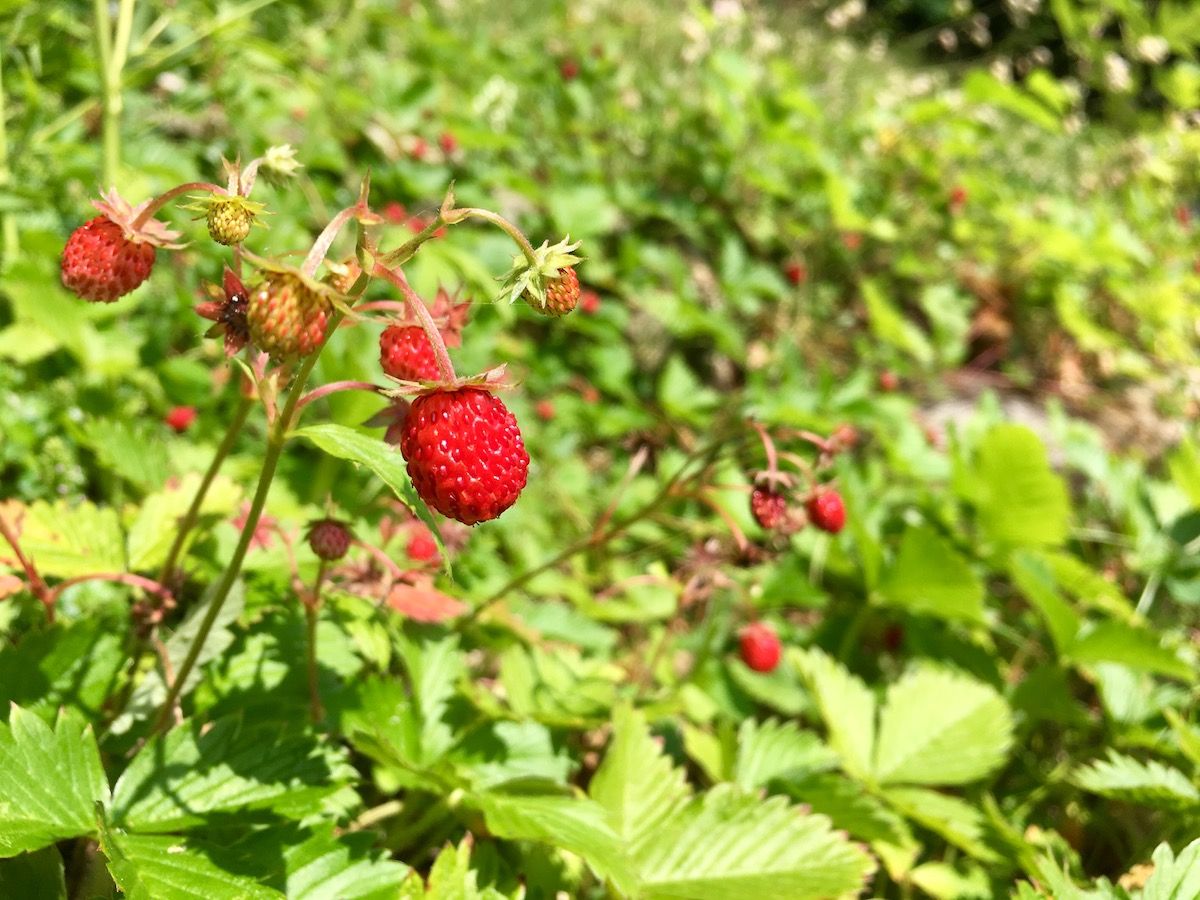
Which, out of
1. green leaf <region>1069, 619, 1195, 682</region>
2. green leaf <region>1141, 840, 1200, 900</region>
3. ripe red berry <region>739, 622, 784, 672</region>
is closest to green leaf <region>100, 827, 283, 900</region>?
green leaf <region>1141, 840, 1200, 900</region>

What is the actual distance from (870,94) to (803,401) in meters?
4.17

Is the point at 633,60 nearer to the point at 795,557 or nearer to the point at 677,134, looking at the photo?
the point at 677,134

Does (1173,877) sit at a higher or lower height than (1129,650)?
higher

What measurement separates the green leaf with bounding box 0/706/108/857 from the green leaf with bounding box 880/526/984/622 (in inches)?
76.7

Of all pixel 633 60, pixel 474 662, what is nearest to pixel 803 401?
pixel 474 662

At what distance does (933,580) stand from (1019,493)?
1.99 ft

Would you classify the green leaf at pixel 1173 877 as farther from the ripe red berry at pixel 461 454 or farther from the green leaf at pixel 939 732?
the ripe red berry at pixel 461 454

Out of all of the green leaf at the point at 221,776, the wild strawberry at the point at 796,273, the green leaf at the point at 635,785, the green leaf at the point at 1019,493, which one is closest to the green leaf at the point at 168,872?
the green leaf at the point at 221,776

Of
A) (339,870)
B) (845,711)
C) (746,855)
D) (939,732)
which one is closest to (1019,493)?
(939,732)

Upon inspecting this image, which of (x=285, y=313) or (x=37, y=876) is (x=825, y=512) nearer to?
(x=285, y=313)

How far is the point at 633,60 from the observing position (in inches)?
255

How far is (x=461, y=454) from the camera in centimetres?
Answer: 100

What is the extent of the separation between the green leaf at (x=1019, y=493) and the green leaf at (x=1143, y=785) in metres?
1.02

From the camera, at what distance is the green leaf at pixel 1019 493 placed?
2766 mm
